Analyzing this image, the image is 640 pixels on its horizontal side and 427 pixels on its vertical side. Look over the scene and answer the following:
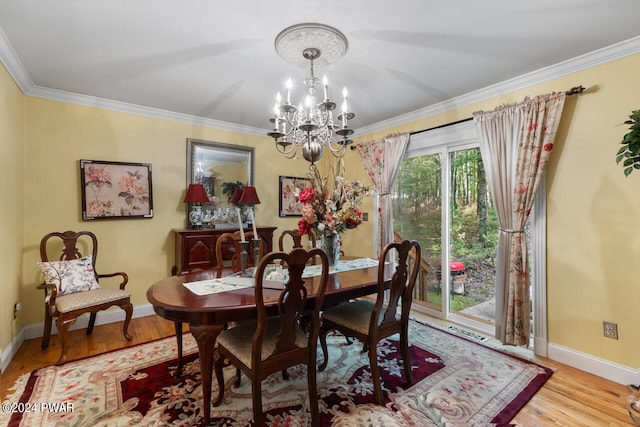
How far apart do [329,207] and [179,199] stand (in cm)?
222

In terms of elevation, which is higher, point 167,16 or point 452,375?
point 167,16

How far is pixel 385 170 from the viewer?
3797 millimetres

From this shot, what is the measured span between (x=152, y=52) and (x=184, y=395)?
244 cm

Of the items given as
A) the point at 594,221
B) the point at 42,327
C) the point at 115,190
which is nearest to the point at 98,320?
the point at 42,327

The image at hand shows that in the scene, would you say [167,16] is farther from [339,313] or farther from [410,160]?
[410,160]

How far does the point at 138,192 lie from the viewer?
3311mm

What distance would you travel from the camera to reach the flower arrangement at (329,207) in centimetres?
230

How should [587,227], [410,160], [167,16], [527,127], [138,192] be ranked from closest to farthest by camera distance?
[167,16] < [587,227] < [527,127] < [138,192] < [410,160]

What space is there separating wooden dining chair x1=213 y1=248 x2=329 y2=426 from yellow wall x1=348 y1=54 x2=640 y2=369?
2110 mm

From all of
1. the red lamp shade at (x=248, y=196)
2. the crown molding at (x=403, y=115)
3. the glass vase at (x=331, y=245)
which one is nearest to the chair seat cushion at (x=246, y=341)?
the glass vase at (x=331, y=245)

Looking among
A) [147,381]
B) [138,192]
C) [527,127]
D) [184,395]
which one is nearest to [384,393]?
[184,395]

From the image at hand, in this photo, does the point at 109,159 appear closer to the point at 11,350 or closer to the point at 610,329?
the point at 11,350

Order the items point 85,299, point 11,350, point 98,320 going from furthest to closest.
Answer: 1. point 98,320
2. point 85,299
3. point 11,350

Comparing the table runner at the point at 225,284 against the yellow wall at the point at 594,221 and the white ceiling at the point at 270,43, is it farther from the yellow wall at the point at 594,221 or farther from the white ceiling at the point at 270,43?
the yellow wall at the point at 594,221
